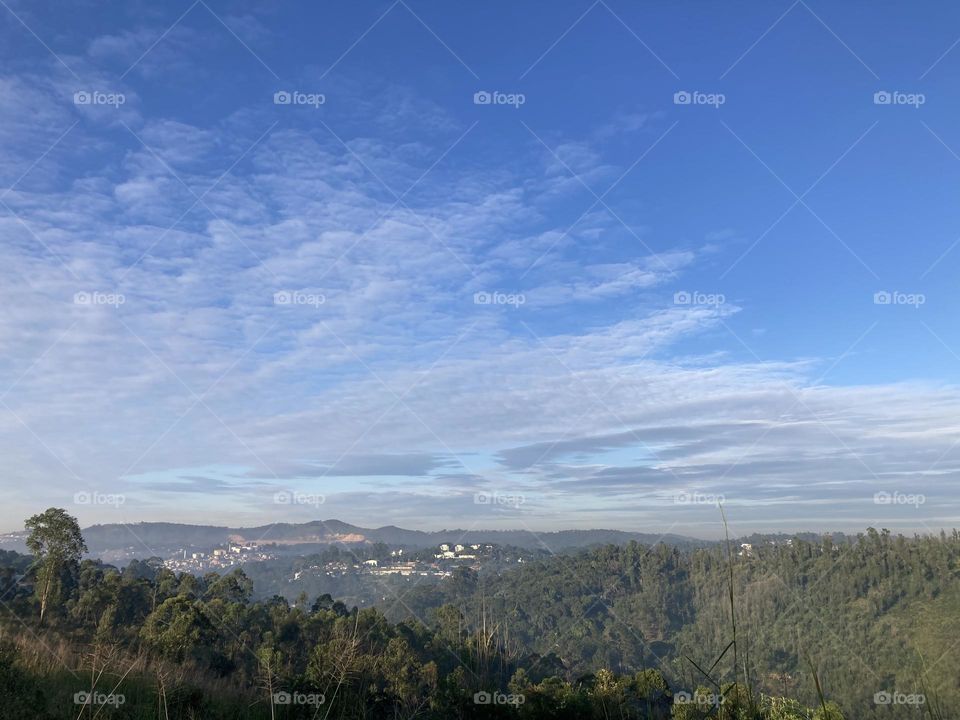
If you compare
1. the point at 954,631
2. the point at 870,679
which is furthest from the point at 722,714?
the point at 954,631

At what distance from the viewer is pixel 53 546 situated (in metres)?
45.5

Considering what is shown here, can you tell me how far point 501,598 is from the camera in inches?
5037

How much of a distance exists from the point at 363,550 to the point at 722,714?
20068 cm

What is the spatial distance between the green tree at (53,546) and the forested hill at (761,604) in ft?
153

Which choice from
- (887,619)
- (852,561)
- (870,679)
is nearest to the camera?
(870,679)

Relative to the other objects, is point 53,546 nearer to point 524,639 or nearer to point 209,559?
point 524,639

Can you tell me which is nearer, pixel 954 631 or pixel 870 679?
pixel 870 679

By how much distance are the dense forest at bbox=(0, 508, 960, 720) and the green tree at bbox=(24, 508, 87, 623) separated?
143 mm

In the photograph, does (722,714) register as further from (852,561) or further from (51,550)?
(852,561)

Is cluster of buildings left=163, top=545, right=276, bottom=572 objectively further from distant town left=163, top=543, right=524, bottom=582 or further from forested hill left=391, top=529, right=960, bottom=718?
forested hill left=391, top=529, right=960, bottom=718

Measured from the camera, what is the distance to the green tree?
141 feet

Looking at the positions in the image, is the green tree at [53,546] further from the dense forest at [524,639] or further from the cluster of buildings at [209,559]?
the cluster of buildings at [209,559]

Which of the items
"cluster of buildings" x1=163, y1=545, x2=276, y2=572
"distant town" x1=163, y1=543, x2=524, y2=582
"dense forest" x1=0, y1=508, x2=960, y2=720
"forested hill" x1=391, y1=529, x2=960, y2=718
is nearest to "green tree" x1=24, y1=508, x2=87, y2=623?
"dense forest" x1=0, y1=508, x2=960, y2=720

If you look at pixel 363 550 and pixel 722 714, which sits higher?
pixel 722 714
